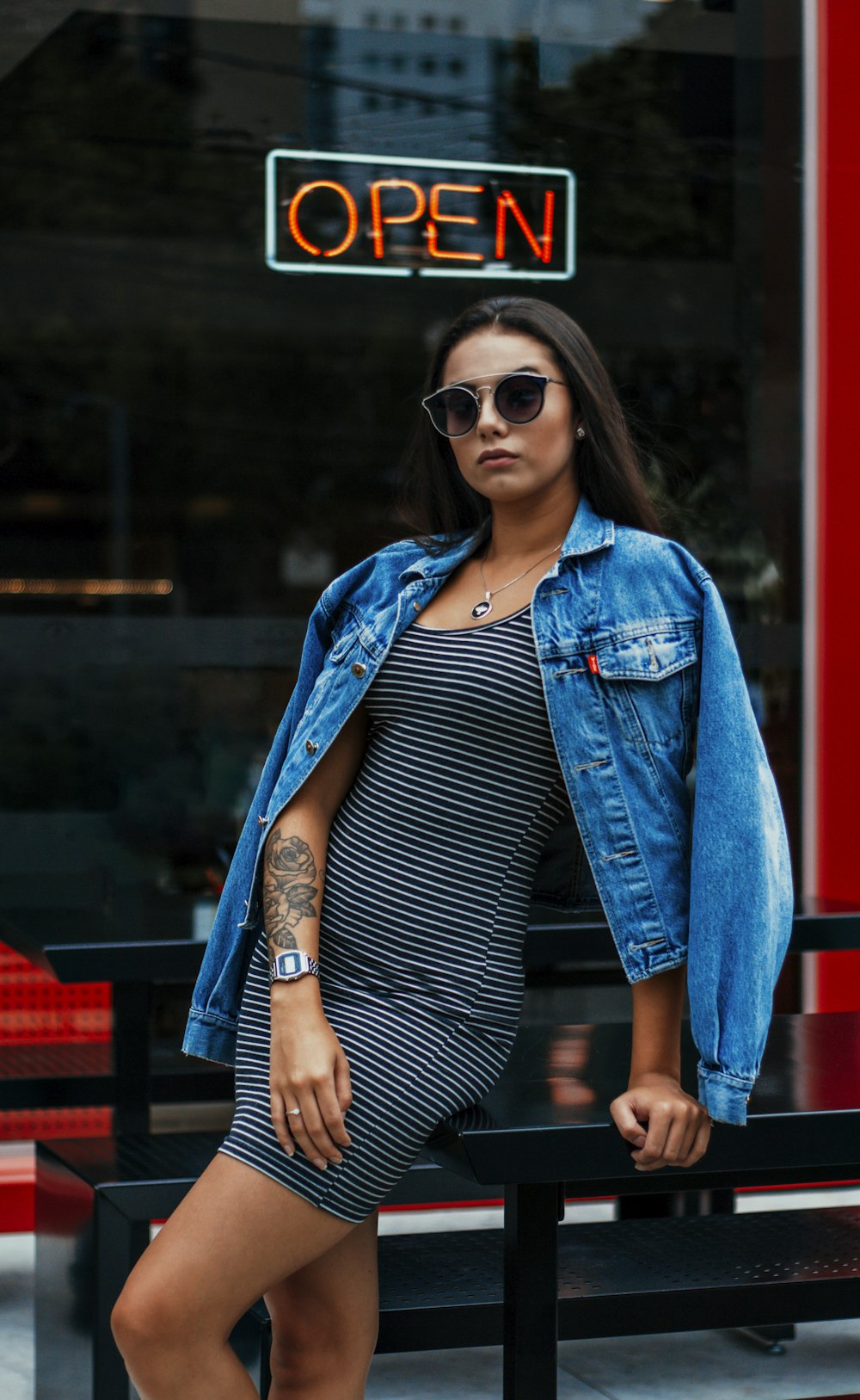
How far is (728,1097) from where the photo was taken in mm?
2068

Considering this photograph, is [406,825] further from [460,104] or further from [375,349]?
[460,104]

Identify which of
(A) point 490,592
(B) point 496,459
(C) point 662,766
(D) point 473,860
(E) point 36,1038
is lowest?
(E) point 36,1038

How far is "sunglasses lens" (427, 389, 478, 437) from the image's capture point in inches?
89.3

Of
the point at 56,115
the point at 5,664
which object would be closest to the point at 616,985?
the point at 5,664

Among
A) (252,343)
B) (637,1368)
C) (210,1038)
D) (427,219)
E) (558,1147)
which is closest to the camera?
(558,1147)

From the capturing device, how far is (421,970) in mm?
2174

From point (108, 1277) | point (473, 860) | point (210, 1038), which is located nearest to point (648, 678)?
point (473, 860)

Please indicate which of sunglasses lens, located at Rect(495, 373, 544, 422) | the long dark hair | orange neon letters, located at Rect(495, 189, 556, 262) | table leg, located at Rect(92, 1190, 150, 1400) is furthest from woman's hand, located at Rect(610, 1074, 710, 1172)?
orange neon letters, located at Rect(495, 189, 556, 262)

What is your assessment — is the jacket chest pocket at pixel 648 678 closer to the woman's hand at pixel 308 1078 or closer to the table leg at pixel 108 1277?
the woman's hand at pixel 308 1078

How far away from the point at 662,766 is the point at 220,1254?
0.79 metres

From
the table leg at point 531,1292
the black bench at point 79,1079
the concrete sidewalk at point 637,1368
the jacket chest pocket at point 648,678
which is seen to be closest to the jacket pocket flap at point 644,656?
the jacket chest pocket at point 648,678

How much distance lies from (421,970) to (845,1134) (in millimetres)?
603

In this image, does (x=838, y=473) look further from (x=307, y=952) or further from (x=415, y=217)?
(x=307, y=952)

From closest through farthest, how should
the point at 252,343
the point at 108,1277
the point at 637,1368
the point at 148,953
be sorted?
1. the point at 108,1277
2. the point at 148,953
3. the point at 637,1368
4. the point at 252,343
